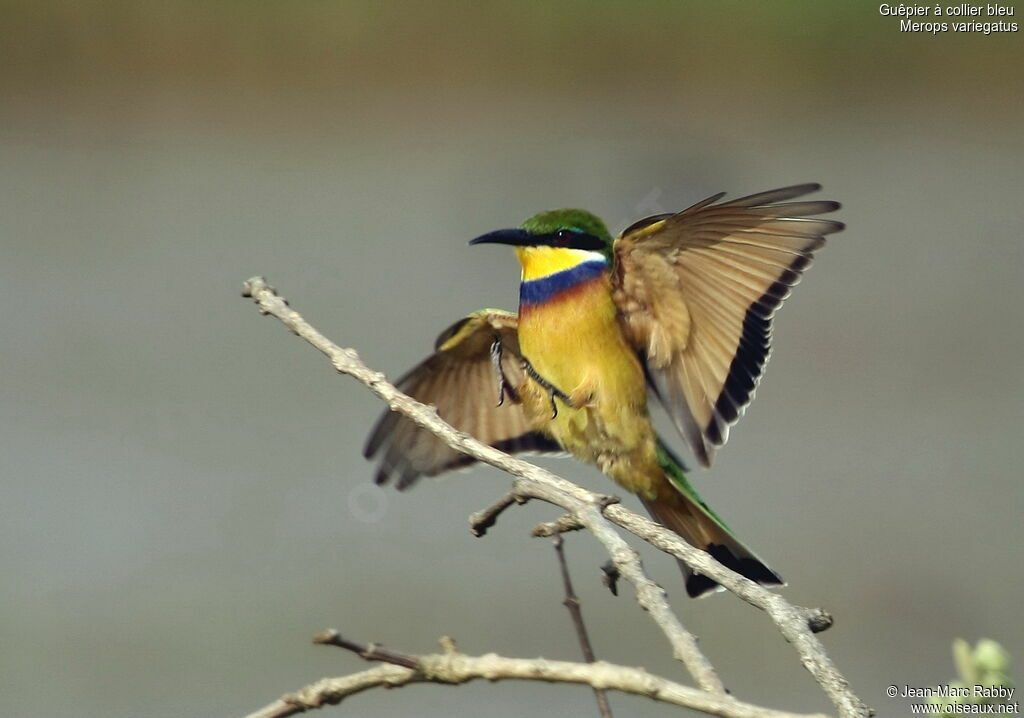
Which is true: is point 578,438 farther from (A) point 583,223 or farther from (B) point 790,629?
(B) point 790,629

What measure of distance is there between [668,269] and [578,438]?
0.26 metres

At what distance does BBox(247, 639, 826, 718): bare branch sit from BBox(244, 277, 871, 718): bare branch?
4 centimetres

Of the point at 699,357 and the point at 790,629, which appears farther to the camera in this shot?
the point at 699,357

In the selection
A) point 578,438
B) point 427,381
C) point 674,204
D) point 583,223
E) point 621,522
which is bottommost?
point 621,522

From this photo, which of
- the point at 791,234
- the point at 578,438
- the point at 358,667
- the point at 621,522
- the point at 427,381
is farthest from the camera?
the point at 358,667

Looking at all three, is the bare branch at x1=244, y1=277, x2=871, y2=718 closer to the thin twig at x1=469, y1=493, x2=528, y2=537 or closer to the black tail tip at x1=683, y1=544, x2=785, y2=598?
the thin twig at x1=469, y1=493, x2=528, y2=537

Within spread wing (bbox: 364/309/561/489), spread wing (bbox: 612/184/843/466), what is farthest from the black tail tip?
spread wing (bbox: 364/309/561/489)

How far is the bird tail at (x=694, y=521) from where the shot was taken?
160cm

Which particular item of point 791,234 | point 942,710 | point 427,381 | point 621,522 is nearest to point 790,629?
point 942,710

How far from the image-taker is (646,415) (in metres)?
1.68

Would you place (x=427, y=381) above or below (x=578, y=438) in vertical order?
above

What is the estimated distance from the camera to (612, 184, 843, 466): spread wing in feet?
4.88

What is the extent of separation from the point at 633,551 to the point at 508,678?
158 millimetres

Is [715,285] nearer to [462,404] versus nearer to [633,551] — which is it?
[462,404]
